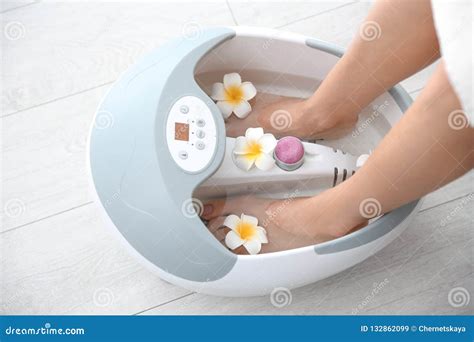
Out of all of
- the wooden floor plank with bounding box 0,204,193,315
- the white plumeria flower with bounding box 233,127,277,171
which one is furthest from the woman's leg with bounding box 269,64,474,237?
the wooden floor plank with bounding box 0,204,193,315

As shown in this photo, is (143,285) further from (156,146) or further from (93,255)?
(156,146)

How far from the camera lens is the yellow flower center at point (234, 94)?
1.05 meters

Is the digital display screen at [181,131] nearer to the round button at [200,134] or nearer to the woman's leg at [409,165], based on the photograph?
the round button at [200,134]

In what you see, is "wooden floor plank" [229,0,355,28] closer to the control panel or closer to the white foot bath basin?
the white foot bath basin

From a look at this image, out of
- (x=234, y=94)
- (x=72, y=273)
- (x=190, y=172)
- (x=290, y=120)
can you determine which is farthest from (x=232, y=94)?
(x=72, y=273)

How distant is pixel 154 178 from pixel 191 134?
0.10 meters

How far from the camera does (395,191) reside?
0.77 m

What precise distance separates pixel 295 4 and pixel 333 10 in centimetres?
8

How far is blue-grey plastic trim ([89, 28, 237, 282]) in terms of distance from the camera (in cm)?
85

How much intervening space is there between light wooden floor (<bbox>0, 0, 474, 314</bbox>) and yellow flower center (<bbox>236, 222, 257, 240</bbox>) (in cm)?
14

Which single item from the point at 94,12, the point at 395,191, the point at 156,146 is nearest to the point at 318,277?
the point at 395,191

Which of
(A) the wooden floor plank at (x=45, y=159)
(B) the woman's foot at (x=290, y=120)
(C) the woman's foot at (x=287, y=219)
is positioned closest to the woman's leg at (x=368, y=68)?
(B) the woman's foot at (x=290, y=120)

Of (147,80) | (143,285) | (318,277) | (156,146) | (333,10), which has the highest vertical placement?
(333,10)

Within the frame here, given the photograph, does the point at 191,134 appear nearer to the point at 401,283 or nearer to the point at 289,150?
the point at 289,150
